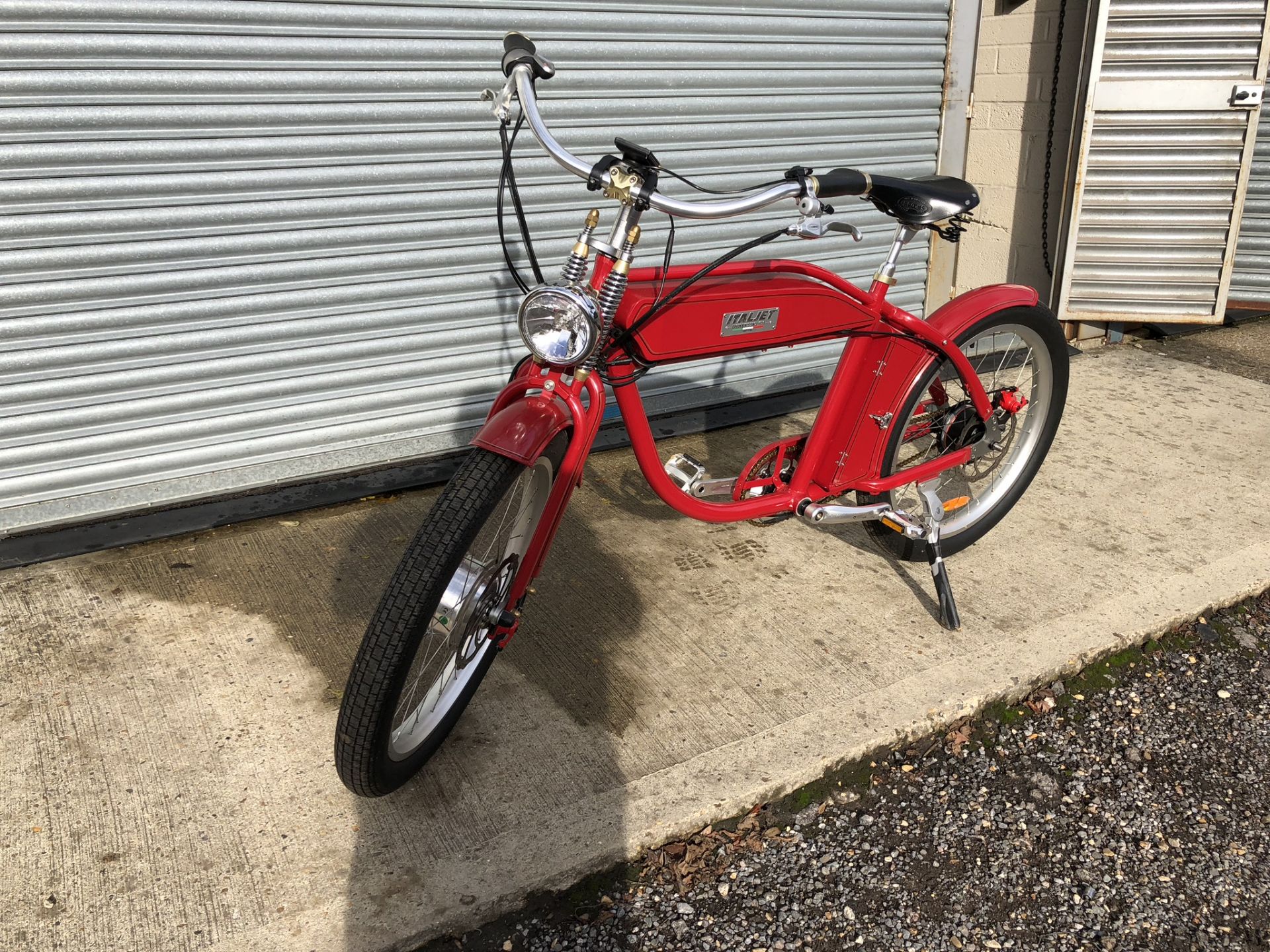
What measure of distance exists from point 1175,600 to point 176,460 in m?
3.29

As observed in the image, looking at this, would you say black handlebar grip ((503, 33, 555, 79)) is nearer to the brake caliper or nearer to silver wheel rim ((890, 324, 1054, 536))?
silver wheel rim ((890, 324, 1054, 536))

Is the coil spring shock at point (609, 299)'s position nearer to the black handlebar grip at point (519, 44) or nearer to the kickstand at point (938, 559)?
the black handlebar grip at point (519, 44)

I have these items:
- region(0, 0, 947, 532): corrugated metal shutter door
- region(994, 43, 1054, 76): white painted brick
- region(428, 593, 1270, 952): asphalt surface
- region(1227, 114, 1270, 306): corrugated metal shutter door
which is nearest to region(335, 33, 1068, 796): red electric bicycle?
region(428, 593, 1270, 952): asphalt surface

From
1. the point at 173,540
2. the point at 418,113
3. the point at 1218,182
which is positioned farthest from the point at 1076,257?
the point at 173,540

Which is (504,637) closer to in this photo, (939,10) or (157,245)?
(157,245)

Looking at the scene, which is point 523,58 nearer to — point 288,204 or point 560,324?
point 560,324

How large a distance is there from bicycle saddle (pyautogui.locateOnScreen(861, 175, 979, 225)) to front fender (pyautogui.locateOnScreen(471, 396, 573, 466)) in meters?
0.99

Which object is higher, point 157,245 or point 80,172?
point 80,172

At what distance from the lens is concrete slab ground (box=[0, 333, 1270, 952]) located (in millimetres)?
2092

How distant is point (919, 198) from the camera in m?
2.65

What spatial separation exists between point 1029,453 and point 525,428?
207 cm

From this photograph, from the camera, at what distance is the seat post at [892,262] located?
2.78m

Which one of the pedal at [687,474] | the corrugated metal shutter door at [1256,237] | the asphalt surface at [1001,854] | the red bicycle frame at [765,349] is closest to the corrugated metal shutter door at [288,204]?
the red bicycle frame at [765,349]

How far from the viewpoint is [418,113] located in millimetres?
3568
